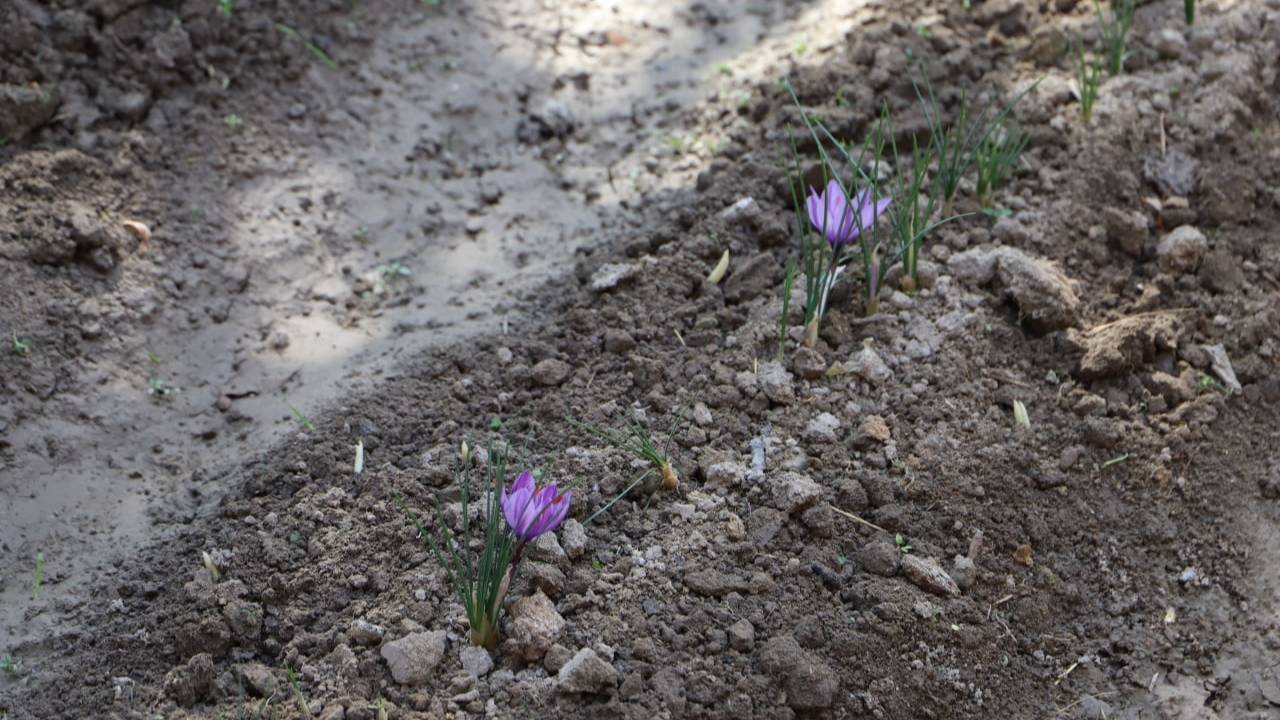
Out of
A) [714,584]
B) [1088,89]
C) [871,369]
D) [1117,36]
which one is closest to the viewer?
[714,584]

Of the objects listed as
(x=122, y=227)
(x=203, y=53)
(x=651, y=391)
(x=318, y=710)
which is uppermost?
(x=203, y=53)

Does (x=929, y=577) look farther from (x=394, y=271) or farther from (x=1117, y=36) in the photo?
(x=1117, y=36)

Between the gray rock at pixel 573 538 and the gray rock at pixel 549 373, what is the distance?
54 centimetres

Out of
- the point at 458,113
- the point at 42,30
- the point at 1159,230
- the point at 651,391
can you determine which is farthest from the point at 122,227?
the point at 1159,230

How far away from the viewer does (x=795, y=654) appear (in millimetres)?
2451

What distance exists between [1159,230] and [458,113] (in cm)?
241

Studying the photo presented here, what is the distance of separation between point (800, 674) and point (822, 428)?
0.72 meters

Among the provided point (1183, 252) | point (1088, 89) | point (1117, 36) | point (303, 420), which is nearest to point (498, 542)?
point (303, 420)

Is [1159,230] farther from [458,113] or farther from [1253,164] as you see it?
[458,113]

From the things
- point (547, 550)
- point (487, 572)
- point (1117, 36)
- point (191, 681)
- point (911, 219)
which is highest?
point (1117, 36)

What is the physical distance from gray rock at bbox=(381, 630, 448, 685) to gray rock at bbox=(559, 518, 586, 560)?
35 centimetres

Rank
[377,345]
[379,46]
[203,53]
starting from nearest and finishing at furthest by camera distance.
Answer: [377,345]
[203,53]
[379,46]

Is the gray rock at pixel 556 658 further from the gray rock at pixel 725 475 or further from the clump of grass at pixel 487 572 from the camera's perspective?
the gray rock at pixel 725 475

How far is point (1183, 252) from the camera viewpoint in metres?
3.39
